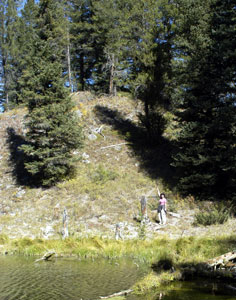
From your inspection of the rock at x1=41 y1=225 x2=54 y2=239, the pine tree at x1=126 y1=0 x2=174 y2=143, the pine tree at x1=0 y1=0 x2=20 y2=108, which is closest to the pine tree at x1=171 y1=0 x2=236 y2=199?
the pine tree at x1=126 y1=0 x2=174 y2=143

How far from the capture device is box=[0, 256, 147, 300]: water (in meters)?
7.86

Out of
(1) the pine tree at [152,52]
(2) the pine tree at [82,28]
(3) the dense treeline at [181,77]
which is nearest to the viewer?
(3) the dense treeline at [181,77]

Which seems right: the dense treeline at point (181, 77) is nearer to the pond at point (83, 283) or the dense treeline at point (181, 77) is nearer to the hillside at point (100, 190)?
the hillside at point (100, 190)

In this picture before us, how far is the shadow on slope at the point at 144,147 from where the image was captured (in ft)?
83.0

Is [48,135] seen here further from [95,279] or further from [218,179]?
[95,279]

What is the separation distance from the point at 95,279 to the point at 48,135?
51.2ft

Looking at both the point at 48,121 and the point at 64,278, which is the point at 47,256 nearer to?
the point at 64,278

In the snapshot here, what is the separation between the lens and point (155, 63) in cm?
2756

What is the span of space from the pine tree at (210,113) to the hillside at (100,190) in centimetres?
217

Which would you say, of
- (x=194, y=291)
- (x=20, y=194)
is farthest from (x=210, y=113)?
(x=20, y=194)

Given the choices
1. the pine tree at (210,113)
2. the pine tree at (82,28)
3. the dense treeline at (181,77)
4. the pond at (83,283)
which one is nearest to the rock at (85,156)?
the dense treeline at (181,77)

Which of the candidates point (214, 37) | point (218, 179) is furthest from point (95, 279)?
point (214, 37)

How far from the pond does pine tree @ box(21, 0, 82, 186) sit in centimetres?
1182

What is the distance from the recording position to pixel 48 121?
906 inches
